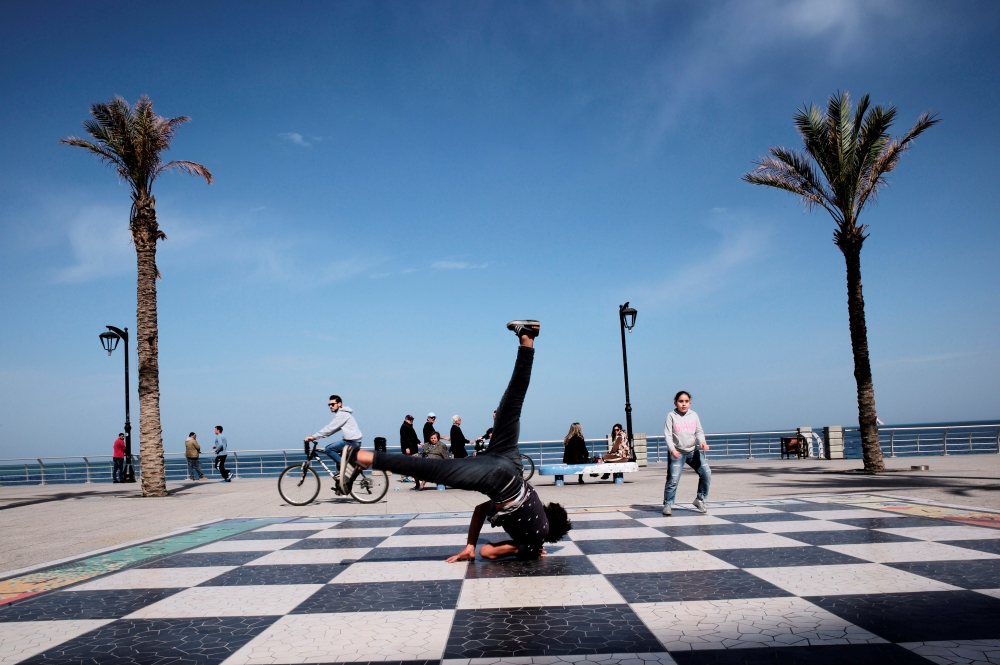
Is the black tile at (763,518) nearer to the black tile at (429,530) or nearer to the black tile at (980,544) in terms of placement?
the black tile at (980,544)

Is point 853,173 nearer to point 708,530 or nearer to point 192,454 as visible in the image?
point 708,530

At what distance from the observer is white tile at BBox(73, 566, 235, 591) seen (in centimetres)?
464

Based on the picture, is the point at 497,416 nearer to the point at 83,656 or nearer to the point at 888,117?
the point at 83,656

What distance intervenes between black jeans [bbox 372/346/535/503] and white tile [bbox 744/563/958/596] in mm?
1725

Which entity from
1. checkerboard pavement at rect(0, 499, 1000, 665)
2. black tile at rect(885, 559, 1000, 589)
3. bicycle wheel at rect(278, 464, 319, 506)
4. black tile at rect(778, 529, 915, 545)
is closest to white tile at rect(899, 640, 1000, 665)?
checkerboard pavement at rect(0, 499, 1000, 665)

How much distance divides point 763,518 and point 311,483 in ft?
23.1

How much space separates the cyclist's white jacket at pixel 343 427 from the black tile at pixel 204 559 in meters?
4.07

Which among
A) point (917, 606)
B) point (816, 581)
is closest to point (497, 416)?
point (816, 581)

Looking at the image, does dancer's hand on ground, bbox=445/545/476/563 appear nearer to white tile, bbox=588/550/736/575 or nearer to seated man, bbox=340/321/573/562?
seated man, bbox=340/321/573/562

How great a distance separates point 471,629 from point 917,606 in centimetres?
229

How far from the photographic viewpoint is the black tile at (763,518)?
726 cm

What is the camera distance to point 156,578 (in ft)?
16.1

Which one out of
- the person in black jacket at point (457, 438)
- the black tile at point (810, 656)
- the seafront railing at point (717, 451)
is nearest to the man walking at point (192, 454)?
the seafront railing at point (717, 451)

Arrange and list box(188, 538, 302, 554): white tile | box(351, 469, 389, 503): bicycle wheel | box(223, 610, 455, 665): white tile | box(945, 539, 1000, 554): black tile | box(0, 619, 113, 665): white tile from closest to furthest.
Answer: box(223, 610, 455, 665): white tile, box(0, 619, 113, 665): white tile, box(945, 539, 1000, 554): black tile, box(188, 538, 302, 554): white tile, box(351, 469, 389, 503): bicycle wheel
